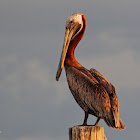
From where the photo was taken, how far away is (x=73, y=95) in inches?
481

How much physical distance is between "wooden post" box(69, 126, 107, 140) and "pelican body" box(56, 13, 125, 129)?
704 millimetres

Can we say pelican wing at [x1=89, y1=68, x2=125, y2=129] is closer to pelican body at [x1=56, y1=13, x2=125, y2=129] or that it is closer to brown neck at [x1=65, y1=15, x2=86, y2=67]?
pelican body at [x1=56, y1=13, x2=125, y2=129]

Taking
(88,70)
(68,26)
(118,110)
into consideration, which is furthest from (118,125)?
(68,26)

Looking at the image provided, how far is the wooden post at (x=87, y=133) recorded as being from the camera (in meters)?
10.1

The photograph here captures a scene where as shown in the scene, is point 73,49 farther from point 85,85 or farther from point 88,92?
point 88,92

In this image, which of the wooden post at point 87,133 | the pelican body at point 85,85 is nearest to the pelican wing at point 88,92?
the pelican body at point 85,85

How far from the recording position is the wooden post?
33.2 feet

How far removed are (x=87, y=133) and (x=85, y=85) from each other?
1.96 metres

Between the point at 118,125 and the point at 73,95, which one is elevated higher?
the point at 73,95

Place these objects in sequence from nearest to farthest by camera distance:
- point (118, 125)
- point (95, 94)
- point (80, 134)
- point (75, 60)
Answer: point (80, 134)
point (118, 125)
point (95, 94)
point (75, 60)

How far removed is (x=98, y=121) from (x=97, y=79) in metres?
1.12

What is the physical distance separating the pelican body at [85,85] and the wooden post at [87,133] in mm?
704

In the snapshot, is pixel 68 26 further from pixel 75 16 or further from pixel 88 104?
pixel 88 104

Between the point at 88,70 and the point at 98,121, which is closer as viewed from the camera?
the point at 98,121
